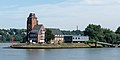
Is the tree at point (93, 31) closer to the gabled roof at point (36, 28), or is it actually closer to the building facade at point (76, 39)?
the building facade at point (76, 39)

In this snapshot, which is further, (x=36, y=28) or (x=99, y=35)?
(x=99, y=35)

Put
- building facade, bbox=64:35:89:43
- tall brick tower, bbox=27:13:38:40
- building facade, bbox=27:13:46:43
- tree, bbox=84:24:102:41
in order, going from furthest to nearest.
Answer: tree, bbox=84:24:102:41 < building facade, bbox=64:35:89:43 < tall brick tower, bbox=27:13:38:40 < building facade, bbox=27:13:46:43

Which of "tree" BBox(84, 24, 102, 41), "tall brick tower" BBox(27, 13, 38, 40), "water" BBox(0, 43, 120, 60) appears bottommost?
"water" BBox(0, 43, 120, 60)

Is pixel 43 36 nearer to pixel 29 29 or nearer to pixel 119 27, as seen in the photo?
pixel 29 29

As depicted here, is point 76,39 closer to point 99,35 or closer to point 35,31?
point 99,35

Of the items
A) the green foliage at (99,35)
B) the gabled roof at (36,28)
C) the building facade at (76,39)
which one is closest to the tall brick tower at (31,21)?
the gabled roof at (36,28)

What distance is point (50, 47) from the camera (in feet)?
411

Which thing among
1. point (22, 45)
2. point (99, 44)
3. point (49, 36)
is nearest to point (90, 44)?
point (99, 44)

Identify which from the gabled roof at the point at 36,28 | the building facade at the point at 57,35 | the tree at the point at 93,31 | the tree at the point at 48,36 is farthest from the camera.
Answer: the tree at the point at 93,31

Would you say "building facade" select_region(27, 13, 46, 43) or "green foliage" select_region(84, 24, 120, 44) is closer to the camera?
"building facade" select_region(27, 13, 46, 43)

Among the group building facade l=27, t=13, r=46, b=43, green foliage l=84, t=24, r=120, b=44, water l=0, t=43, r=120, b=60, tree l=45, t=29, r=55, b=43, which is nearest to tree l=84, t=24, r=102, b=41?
green foliage l=84, t=24, r=120, b=44

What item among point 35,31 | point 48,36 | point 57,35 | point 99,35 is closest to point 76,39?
point 57,35

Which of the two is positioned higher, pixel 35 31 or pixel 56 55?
pixel 35 31

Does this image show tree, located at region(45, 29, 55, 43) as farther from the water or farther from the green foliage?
the water
